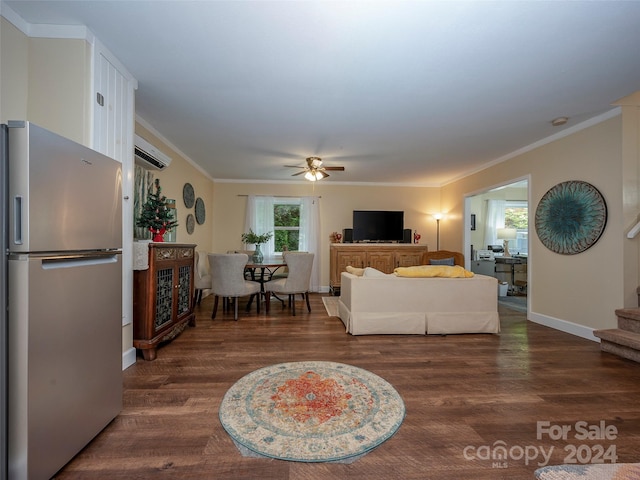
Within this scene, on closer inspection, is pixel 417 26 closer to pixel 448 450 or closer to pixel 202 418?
pixel 448 450

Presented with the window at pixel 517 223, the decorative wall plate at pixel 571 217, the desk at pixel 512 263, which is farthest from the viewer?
the window at pixel 517 223

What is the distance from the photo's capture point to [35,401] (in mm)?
1087

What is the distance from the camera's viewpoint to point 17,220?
1.06 metres

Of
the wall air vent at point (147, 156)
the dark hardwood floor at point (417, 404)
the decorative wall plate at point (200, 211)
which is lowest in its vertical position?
the dark hardwood floor at point (417, 404)

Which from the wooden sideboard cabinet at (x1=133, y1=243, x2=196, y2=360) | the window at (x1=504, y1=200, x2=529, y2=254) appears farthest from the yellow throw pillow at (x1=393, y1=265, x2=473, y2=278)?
the window at (x1=504, y1=200, x2=529, y2=254)

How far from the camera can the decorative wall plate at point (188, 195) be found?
4553 millimetres

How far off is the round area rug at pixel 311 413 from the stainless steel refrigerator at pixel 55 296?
721 mm

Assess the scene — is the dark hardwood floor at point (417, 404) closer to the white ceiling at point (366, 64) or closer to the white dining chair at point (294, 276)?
the white dining chair at point (294, 276)

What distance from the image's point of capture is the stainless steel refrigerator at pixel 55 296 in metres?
1.06

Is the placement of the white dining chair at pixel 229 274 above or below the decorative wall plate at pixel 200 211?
below

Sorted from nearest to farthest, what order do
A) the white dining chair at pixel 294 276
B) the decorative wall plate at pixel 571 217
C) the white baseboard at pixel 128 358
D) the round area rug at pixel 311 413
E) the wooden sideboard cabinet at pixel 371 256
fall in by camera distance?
the round area rug at pixel 311 413, the white baseboard at pixel 128 358, the decorative wall plate at pixel 571 217, the white dining chair at pixel 294 276, the wooden sideboard cabinet at pixel 371 256

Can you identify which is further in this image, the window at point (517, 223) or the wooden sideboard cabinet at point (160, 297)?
the window at point (517, 223)

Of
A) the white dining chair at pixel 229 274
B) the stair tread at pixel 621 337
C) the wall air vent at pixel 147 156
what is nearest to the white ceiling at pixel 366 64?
the wall air vent at pixel 147 156

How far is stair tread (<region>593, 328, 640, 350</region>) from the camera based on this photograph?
2.51 metres
